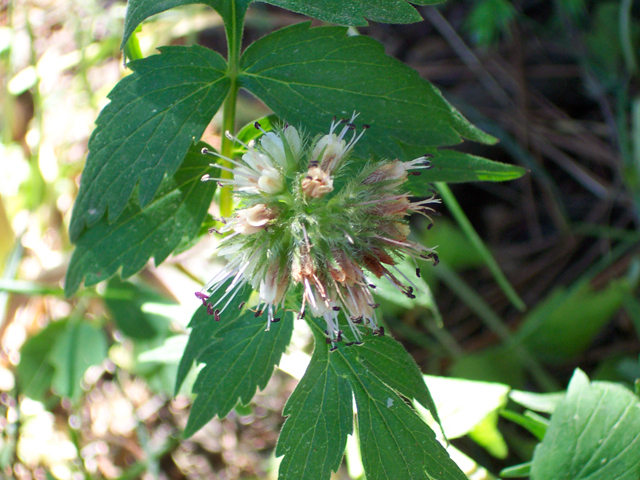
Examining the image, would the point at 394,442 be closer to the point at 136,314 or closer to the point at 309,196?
the point at 309,196

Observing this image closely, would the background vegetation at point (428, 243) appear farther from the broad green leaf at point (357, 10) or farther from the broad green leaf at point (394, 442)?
the broad green leaf at point (357, 10)

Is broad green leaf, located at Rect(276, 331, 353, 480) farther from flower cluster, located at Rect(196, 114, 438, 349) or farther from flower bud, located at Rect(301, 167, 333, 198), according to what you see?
flower bud, located at Rect(301, 167, 333, 198)

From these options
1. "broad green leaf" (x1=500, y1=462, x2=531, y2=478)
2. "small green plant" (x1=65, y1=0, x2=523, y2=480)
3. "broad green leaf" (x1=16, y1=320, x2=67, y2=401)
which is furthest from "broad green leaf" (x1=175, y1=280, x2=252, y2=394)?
"broad green leaf" (x1=16, y1=320, x2=67, y2=401)

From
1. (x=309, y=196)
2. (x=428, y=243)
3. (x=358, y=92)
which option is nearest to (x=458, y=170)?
(x=358, y=92)

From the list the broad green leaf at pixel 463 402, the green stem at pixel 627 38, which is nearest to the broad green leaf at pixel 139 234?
the broad green leaf at pixel 463 402

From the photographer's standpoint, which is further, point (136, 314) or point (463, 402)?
point (136, 314)

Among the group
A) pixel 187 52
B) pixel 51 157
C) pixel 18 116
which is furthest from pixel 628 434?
pixel 18 116

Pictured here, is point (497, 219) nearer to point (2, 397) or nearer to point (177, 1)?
point (177, 1)
